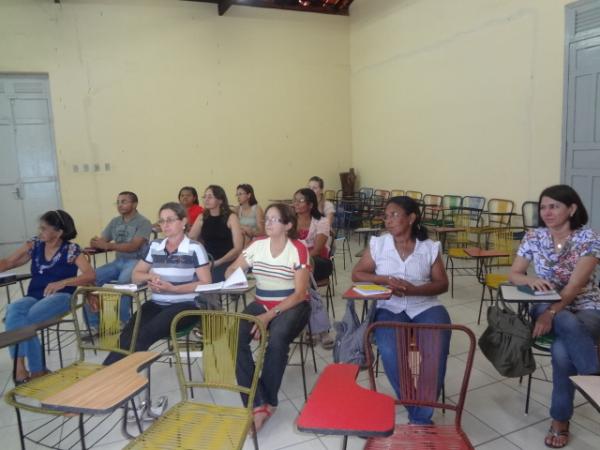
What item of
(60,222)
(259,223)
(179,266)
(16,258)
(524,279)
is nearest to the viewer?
(524,279)

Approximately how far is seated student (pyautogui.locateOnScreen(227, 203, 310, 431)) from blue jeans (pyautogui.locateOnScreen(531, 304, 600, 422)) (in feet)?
4.19

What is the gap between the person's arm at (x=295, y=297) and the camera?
2.43 m

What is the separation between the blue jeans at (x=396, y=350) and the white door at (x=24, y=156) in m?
Answer: 6.76

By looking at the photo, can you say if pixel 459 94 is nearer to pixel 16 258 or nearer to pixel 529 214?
pixel 529 214

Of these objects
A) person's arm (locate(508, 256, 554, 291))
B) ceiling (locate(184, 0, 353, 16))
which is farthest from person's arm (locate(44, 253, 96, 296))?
ceiling (locate(184, 0, 353, 16))

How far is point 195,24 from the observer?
320 inches

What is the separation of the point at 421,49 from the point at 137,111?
4.93 meters

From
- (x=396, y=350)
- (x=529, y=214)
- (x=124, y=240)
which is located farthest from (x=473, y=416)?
(x=529, y=214)

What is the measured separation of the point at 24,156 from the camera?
23.7 feet

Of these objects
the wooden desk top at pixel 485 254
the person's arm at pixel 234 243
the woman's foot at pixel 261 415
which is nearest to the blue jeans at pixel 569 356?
the woman's foot at pixel 261 415

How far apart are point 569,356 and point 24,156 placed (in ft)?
25.7

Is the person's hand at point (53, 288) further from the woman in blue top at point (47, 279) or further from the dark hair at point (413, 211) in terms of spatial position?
the dark hair at point (413, 211)

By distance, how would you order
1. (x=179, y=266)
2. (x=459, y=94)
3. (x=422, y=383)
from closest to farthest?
(x=422, y=383)
(x=179, y=266)
(x=459, y=94)

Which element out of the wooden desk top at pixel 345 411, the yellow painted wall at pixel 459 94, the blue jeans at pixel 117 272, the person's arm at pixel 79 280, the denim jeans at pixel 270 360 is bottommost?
the denim jeans at pixel 270 360
